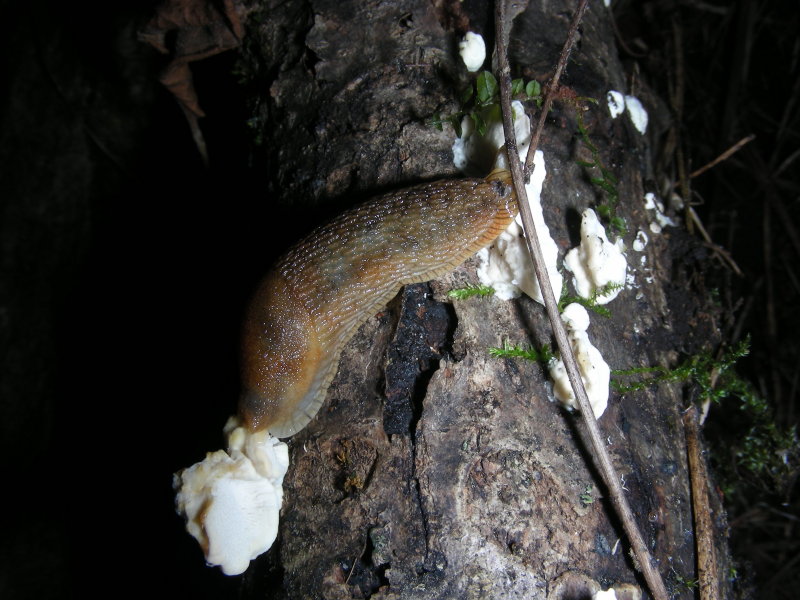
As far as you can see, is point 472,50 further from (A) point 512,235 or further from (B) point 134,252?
(B) point 134,252

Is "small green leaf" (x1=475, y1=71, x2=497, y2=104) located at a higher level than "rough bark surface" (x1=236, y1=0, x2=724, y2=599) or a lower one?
higher

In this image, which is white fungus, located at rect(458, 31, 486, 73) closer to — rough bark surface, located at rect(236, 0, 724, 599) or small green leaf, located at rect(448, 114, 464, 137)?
rough bark surface, located at rect(236, 0, 724, 599)

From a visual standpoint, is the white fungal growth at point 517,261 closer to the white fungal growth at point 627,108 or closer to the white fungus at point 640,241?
the white fungus at point 640,241

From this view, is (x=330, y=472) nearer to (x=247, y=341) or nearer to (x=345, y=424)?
(x=345, y=424)

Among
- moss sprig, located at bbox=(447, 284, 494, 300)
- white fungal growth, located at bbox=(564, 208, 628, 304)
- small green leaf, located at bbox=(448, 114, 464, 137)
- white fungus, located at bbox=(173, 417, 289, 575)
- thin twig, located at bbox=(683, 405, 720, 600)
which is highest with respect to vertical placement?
small green leaf, located at bbox=(448, 114, 464, 137)

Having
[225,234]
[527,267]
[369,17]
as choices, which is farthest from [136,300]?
[527,267]

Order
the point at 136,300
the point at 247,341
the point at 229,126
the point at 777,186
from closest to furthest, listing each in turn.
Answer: the point at 247,341
the point at 229,126
the point at 136,300
the point at 777,186

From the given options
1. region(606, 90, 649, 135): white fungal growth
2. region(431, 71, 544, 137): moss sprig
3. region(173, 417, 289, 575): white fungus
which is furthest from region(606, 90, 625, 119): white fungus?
region(173, 417, 289, 575): white fungus
